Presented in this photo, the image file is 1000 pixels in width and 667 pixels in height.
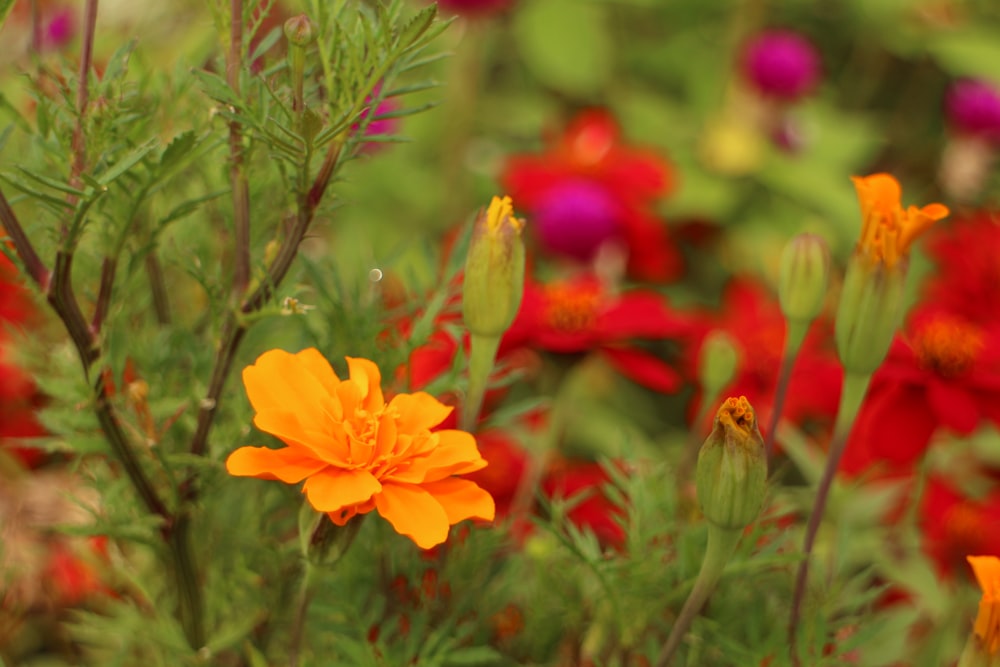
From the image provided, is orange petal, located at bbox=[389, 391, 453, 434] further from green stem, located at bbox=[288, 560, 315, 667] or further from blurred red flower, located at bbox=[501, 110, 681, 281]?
blurred red flower, located at bbox=[501, 110, 681, 281]

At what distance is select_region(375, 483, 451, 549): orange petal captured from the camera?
0.24 meters

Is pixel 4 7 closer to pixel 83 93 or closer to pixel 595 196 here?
pixel 83 93

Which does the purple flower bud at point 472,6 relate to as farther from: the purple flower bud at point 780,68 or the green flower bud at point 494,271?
the green flower bud at point 494,271

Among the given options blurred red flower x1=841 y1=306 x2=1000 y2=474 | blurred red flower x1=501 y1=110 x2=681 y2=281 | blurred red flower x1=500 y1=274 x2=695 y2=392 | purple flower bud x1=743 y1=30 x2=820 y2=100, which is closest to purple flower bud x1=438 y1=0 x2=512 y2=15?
blurred red flower x1=501 y1=110 x2=681 y2=281

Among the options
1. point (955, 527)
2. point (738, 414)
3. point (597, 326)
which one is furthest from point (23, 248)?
point (955, 527)

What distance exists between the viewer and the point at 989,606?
→ 26cm

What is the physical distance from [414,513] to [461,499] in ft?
0.06

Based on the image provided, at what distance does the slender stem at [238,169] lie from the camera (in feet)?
0.87

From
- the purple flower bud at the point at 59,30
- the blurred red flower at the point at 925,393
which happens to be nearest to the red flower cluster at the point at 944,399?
the blurred red flower at the point at 925,393

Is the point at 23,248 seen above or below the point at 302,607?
above

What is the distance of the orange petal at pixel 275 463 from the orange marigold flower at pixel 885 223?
0.17m

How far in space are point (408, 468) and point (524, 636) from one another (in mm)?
129

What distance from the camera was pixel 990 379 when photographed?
1.51ft

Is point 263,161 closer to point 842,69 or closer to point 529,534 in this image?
point 529,534
